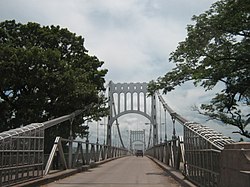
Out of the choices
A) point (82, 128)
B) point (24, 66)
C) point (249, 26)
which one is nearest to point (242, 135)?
point (249, 26)

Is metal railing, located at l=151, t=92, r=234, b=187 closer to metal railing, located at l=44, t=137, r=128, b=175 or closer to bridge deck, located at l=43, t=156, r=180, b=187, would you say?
bridge deck, located at l=43, t=156, r=180, b=187

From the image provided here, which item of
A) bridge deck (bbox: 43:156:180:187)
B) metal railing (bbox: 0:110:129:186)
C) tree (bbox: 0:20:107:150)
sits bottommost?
bridge deck (bbox: 43:156:180:187)

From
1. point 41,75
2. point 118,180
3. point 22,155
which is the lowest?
point 118,180

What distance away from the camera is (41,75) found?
20.8 metres

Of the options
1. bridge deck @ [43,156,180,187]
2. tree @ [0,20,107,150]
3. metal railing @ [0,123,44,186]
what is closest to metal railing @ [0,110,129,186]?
metal railing @ [0,123,44,186]

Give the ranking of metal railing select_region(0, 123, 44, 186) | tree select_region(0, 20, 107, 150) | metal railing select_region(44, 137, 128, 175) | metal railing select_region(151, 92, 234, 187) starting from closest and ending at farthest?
metal railing select_region(151, 92, 234, 187) < metal railing select_region(0, 123, 44, 186) < metal railing select_region(44, 137, 128, 175) < tree select_region(0, 20, 107, 150)

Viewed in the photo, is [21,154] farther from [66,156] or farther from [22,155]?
[66,156]

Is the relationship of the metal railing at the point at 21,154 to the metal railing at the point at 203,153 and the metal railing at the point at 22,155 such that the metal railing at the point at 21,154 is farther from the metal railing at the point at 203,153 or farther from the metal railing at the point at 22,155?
the metal railing at the point at 203,153

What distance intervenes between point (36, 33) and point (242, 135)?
14509mm

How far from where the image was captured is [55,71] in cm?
2156

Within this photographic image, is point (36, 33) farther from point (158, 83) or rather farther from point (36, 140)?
point (36, 140)

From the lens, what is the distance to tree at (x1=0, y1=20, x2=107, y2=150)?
67.1ft

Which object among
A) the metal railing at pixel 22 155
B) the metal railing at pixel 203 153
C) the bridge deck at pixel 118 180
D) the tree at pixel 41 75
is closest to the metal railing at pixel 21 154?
the metal railing at pixel 22 155

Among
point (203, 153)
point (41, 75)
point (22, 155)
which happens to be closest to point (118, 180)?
point (22, 155)
